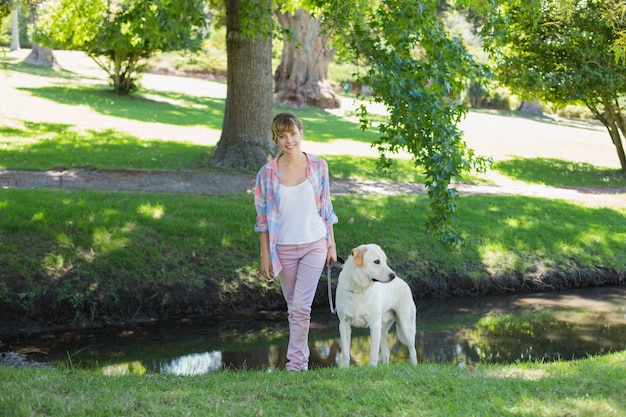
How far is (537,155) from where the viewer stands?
25031 millimetres

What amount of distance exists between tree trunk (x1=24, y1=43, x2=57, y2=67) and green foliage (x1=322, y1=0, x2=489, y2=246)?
110 ft

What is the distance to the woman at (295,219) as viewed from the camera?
621 cm

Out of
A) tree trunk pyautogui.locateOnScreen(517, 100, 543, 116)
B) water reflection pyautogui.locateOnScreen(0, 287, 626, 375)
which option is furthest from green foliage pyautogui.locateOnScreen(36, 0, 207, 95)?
tree trunk pyautogui.locateOnScreen(517, 100, 543, 116)

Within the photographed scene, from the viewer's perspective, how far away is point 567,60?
20.0 m

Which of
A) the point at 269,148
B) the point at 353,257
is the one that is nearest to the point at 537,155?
the point at 269,148

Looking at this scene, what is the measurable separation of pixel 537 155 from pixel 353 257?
65.9 ft

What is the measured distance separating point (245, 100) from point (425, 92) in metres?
7.67

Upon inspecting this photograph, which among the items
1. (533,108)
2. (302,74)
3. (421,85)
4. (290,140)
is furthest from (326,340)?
(533,108)

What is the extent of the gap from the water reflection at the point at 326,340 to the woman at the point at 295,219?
1.98m

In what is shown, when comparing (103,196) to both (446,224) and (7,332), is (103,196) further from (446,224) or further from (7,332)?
(446,224)

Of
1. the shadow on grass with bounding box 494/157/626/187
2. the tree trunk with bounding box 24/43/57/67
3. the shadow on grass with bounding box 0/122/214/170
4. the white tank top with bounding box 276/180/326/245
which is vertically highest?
the tree trunk with bounding box 24/43/57/67

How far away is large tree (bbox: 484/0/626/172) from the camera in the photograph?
18.9m

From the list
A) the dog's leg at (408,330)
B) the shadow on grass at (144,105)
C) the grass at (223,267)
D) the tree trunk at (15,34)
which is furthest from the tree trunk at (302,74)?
the dog's leg at (408,330)

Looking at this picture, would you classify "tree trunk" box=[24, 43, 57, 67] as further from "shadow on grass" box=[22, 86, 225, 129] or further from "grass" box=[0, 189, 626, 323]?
"grass" box=[0, 189, 626, 323]
